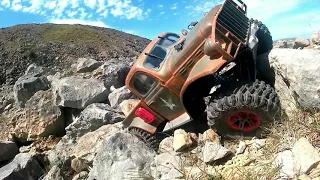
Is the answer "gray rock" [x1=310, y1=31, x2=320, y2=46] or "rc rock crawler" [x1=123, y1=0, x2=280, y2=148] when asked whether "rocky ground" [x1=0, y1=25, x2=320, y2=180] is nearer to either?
"gray rock" [x1=310, y1=31, x2=320, y2=46]

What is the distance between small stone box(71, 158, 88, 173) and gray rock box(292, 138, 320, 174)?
4291 mm

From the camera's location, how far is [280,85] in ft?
16.8

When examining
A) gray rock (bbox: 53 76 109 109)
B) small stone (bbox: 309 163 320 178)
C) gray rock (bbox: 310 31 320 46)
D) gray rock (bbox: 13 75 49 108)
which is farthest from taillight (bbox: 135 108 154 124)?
gray rock (bbox: 13 75 49 108)

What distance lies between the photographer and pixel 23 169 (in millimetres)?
7660

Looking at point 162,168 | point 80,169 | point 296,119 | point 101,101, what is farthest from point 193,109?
point 101,101

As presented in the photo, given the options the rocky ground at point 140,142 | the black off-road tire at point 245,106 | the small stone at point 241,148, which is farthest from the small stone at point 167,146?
the small stone at point 241,148

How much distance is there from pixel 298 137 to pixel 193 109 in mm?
2231

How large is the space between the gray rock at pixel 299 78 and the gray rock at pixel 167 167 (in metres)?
1.47

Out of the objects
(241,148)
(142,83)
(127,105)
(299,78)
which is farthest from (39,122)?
(299,78)

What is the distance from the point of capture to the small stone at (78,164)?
7.02 metres

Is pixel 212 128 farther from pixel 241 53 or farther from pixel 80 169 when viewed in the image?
pixel 80 169

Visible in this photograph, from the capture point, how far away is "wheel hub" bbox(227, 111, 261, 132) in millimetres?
4926

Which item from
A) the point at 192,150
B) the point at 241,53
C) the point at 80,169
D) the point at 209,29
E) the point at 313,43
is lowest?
the point at 80,169

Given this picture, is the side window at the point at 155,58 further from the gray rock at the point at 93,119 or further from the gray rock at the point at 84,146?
the gray rock at the point at 93,119
